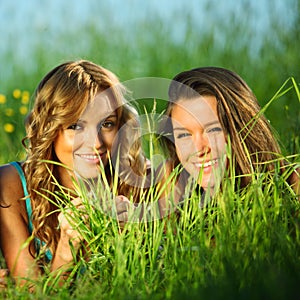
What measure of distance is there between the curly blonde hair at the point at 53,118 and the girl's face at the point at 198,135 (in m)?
0.27

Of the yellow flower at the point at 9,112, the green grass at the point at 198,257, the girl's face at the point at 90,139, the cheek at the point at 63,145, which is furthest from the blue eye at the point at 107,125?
the yellow flower at the point at 9,112

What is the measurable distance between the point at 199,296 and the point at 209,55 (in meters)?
3.77

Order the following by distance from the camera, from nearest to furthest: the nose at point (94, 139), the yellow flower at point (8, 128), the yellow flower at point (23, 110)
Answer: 1. the nose at point (94, 139)
2. the yellow flower at point (8, 128)
3. the yellow flower at point (23, 110)

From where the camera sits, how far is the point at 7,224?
2.55 m

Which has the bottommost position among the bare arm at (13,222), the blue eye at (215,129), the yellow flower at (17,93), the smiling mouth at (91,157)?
the yellow flower at (17,93)

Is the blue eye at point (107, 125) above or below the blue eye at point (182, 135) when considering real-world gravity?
below

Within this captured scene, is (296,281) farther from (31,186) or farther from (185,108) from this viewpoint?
(31,186)

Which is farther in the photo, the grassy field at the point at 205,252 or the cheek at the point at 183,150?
the cheek at the point at 183,150

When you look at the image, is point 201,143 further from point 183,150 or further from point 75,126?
point 75,126

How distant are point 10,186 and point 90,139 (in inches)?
15.9

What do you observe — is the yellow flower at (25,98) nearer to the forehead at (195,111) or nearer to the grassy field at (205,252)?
the grassy field at (205,252)

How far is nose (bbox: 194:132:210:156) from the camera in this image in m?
2.41

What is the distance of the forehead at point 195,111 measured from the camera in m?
2.48

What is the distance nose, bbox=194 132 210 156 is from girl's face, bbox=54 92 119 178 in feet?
1.22
